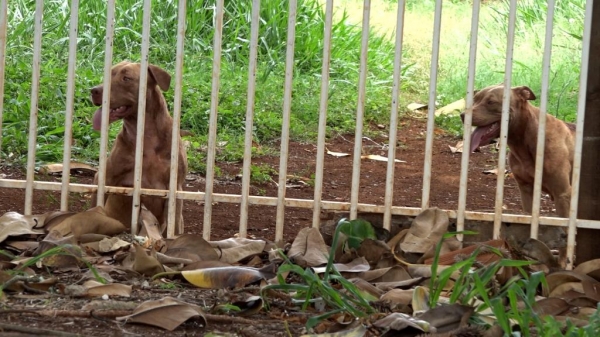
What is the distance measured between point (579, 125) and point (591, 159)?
0.62 feet

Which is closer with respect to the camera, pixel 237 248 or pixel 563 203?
pixel 237 248

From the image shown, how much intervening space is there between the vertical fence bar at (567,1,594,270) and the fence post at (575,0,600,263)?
0.04 metres

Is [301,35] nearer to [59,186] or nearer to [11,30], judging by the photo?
[11,30]

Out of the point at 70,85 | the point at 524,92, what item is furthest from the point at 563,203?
the point at 70,85

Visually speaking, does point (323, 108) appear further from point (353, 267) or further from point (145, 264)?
point (145, 264)

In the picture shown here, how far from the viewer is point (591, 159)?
16.4 ft

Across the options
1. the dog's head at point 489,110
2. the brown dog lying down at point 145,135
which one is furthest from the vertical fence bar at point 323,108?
the dog's head at point 489,110

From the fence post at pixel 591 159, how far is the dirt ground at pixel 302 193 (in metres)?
1.94

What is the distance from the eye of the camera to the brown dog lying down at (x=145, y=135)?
20.8 ft

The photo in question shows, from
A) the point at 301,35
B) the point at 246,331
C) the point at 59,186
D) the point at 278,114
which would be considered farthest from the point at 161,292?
the point at 301,35

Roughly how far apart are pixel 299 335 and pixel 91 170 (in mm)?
4865

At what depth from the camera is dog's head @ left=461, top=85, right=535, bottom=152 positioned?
7.07 meters

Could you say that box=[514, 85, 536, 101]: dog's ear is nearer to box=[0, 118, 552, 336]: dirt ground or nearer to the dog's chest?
box=[0, 118, 552, 336]: dirt ground

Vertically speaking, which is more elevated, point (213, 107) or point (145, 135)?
point (213, 107)
